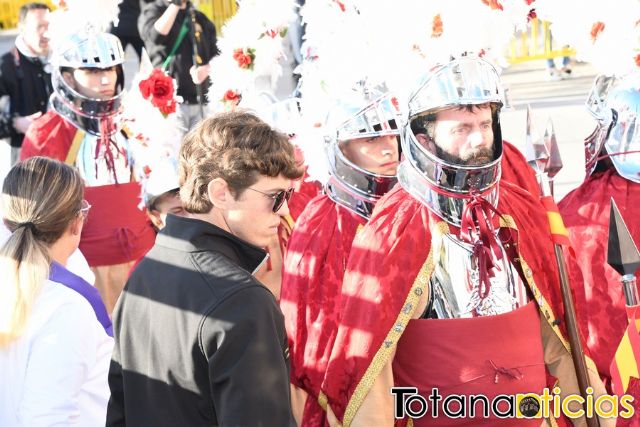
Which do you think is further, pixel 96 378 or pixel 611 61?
pixel 611 61

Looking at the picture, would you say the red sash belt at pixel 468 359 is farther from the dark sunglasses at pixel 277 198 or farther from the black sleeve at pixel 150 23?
the black sleeve at pixel 150 23

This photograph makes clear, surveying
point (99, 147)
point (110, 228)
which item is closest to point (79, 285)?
point (110, 228)

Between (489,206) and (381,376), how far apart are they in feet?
2.02

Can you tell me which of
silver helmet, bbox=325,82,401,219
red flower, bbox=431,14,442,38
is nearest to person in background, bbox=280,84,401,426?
silver helmet, bbox=325,82,401,219

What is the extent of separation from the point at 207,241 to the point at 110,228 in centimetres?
341

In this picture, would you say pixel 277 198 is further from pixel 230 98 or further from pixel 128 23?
pixel 128 23

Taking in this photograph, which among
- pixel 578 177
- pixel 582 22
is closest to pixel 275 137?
pixel 582 22

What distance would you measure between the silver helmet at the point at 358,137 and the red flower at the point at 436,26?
311 millimetres

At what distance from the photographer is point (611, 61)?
4.43 metres

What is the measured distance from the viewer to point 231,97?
5324 mm

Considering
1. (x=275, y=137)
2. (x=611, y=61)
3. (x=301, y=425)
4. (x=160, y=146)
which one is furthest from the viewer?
(x=160, y=146)

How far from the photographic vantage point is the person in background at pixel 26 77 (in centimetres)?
667

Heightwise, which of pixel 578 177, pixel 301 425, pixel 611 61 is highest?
pixel 611 61

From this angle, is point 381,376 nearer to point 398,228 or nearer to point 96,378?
point 398,228
